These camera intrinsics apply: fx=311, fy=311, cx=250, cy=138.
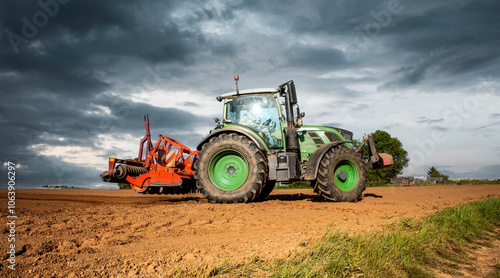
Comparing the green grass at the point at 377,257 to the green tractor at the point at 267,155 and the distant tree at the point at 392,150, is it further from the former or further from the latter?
the distant tree at the point at 392,150

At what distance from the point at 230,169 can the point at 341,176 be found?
9.09 feet

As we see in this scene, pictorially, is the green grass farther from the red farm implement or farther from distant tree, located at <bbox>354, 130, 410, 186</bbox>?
distant tree, located at <bbox>354, 130, 410, 186</bbox>

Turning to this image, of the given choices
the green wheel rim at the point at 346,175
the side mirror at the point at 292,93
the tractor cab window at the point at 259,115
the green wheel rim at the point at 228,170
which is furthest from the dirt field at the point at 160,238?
the side mirror at the point at 292,93

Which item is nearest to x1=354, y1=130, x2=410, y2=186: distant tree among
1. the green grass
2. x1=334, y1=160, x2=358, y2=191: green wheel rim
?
x1=334, y1=160, x2=358, y2=191: green wheel rim

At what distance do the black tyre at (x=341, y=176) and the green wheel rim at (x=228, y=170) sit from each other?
1.87 m

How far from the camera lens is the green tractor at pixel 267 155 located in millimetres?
7387

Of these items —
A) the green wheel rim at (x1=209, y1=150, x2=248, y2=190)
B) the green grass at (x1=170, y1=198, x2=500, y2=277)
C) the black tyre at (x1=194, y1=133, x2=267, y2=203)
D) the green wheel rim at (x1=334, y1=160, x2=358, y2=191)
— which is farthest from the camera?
the green wheel rim at (x1=334, y1=160, x2=358, y2=191)

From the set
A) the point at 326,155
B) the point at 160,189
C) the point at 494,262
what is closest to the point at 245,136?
the point at 326,155

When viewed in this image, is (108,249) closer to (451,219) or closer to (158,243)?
(158,243)

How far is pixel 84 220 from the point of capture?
197 inches

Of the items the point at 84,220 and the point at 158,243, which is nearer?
the point at 158,243

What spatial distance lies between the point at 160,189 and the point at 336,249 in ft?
20.6

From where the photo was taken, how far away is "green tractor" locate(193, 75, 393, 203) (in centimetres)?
739

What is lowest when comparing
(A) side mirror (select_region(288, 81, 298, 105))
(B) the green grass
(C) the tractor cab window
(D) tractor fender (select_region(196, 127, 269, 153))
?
(B) the green grass
